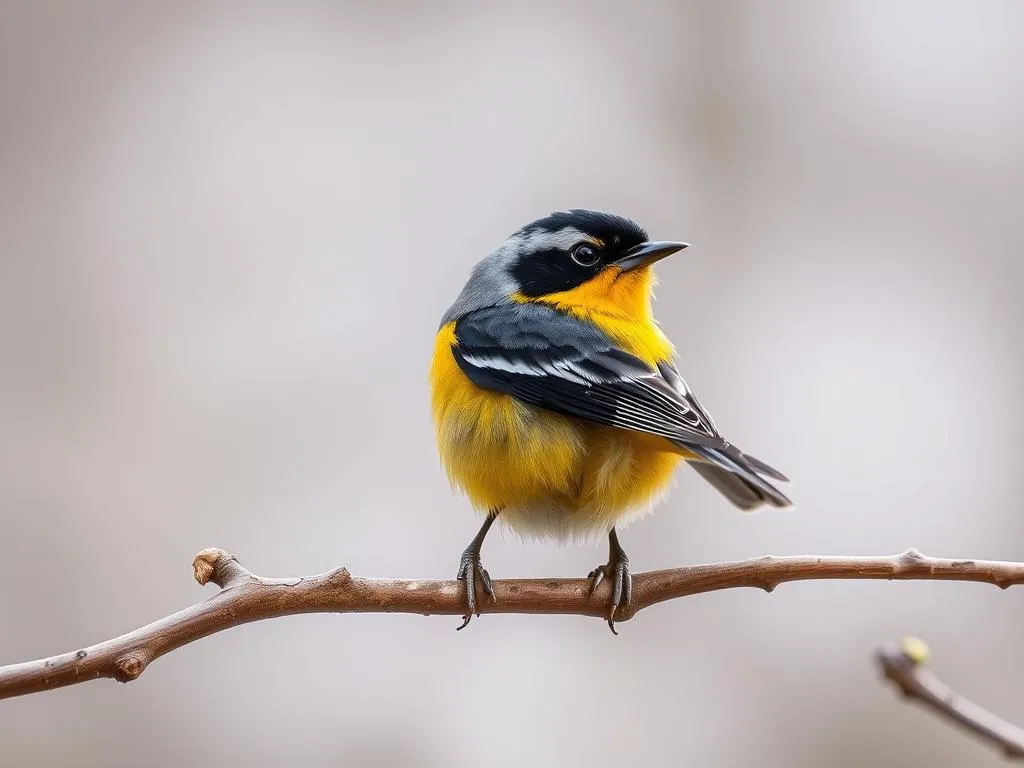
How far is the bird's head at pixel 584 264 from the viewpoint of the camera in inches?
157

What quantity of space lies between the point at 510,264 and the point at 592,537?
129cm

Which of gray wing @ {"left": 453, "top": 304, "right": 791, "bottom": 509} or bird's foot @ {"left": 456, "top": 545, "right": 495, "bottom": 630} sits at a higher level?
gray wing @ {"left": 453, "top": 304, "right": 791, "bottom": 509}

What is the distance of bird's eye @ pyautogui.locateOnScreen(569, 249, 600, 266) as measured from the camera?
4.05m

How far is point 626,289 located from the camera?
407 cm

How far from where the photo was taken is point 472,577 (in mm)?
3170

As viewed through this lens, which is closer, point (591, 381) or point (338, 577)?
point (338, 577)

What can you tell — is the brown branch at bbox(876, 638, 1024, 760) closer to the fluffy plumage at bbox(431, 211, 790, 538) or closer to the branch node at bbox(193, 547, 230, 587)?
the fluffy plumage at bbox(431, 211, 790, 538)

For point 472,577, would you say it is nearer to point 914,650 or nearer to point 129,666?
point 129,666

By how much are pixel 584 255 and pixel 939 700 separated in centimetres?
302

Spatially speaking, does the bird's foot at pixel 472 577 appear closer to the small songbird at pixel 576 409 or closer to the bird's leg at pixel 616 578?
the small songbird at pixel 576 409

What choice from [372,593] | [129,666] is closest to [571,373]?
[372,593]

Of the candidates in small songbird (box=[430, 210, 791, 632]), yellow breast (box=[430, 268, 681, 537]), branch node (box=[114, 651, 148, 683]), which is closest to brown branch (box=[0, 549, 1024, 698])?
branch node (box=[114, 651, 148, 683])

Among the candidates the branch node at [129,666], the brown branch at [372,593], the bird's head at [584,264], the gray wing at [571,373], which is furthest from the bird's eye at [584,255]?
the branch node at [129,666]

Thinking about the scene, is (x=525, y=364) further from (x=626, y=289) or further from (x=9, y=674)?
(x=9, y=674)
